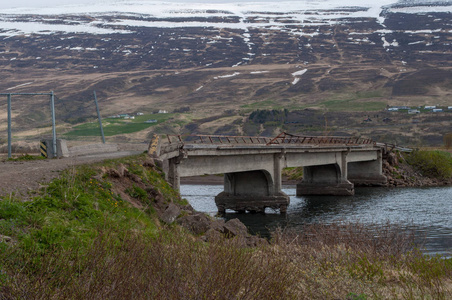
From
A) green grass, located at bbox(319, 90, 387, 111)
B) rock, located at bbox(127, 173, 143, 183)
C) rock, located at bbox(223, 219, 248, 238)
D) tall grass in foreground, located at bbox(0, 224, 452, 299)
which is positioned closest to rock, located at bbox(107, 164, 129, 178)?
rock, located at bbox(127, 173, 143, 183)

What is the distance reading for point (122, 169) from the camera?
69.9ft

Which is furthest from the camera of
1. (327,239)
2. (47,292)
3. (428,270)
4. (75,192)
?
(327,239)

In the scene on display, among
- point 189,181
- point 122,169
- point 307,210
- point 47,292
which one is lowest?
point 189,181

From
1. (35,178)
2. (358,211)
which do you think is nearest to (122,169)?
(35,178)

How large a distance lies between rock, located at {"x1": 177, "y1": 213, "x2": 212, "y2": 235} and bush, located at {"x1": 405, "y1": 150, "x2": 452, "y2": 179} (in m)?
58.7

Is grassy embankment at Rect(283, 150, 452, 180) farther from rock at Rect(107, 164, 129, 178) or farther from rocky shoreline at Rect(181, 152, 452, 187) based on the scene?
rock at Rect(107, 164, 129, 178)

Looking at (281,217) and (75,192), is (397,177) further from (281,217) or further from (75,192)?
(75,192)

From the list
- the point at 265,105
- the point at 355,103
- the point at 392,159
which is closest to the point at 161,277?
the point at 392,159

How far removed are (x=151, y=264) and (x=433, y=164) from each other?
68373 mm

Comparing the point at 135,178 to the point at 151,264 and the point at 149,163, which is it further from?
the point at 151,264

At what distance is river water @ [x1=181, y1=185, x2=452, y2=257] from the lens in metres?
32.7

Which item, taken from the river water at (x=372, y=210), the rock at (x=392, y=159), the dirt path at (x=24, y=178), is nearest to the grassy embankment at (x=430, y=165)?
the rock at (x=392, y=159)

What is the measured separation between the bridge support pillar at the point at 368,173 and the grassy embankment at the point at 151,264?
172 ft

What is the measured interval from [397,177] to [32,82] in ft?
522
